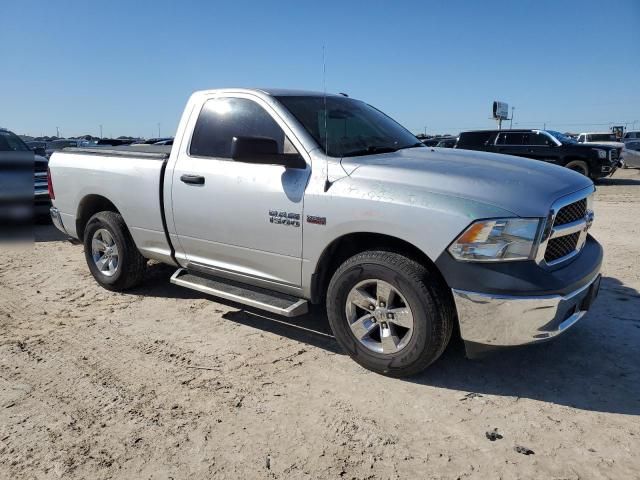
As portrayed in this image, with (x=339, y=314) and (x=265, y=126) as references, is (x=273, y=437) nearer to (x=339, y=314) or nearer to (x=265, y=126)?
(x=339, y=314)

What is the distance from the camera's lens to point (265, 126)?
13.0 ft

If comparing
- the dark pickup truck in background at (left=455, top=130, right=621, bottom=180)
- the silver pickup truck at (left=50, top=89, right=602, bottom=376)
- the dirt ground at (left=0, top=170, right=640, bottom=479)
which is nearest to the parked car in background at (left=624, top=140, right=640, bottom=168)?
the dark pickup truck in background at (left=455, top=130, right=621, bottom=180)

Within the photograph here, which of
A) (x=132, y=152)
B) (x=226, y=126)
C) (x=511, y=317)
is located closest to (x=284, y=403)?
(x=511, y=317)

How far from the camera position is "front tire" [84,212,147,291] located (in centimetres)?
500

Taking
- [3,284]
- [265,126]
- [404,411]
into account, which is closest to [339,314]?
[404,411]

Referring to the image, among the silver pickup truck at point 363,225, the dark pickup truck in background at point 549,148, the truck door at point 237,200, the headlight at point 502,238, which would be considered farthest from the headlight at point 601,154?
the headlight at point 502,238

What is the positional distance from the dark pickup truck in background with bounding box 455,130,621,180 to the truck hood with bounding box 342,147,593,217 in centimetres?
1371

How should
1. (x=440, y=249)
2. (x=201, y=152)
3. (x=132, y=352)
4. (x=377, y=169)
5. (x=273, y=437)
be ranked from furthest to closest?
(x=201, y=152) < (x=132, y=352) < (x=377, y=169) < (x=440, y=249) < (x=273, y=437)

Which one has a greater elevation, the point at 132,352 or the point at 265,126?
the point at 265,126

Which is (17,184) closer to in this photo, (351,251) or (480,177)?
(351,251)

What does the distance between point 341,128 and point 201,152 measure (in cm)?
121

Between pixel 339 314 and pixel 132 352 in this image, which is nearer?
pixel 339 314

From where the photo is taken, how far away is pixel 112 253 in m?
5.23

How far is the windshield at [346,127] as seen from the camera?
3.79m
